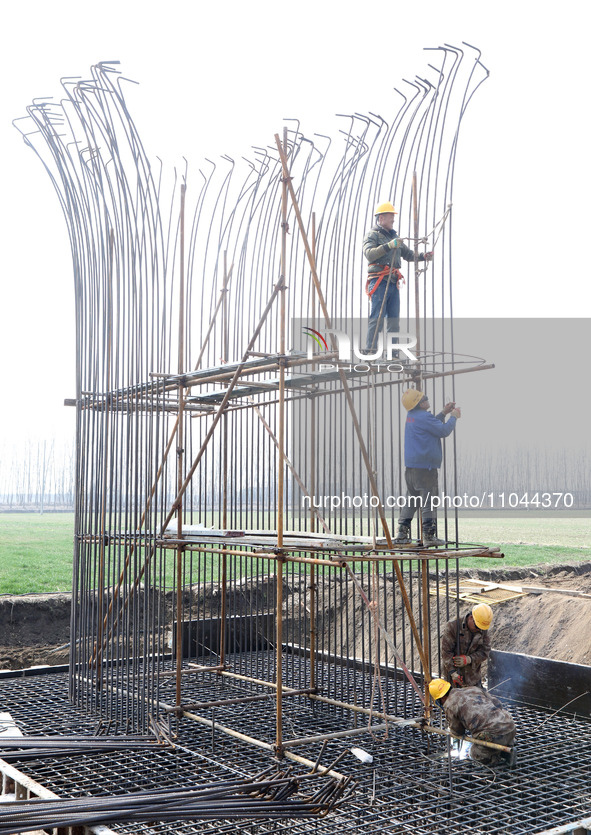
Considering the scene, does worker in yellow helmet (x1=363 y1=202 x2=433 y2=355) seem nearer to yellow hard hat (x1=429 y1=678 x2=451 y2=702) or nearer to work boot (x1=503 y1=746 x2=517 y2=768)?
yellow hard hat (x1=429 y1=678 x2=451 y2=702)

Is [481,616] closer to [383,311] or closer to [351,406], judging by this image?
[351,406]

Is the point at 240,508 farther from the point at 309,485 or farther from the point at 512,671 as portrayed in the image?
the point at 512,671

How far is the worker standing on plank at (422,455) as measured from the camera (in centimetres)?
820

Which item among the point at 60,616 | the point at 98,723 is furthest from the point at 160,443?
the point at 60,616

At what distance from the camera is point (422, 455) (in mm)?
8234

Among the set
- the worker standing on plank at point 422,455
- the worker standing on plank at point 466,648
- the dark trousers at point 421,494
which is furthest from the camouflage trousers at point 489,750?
the dark trousers at point 421,494

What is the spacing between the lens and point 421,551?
7.45 meters

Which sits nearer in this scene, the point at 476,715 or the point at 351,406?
the point at 476,715

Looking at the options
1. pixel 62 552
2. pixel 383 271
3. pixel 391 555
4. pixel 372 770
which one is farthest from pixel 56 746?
pixel 62 552

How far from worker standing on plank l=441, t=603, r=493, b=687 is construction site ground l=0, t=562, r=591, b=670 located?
4707 millimetres

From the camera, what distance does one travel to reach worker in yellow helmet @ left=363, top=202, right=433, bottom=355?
27.6ft

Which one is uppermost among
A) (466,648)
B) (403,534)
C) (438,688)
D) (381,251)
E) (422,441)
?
(381,251)

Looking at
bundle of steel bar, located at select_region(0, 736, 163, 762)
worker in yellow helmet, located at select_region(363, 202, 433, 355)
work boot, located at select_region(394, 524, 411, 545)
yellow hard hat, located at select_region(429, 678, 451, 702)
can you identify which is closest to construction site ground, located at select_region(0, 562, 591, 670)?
work boot, located at select_region(394, 524, 411, 545)

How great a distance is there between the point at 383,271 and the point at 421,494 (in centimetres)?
250
